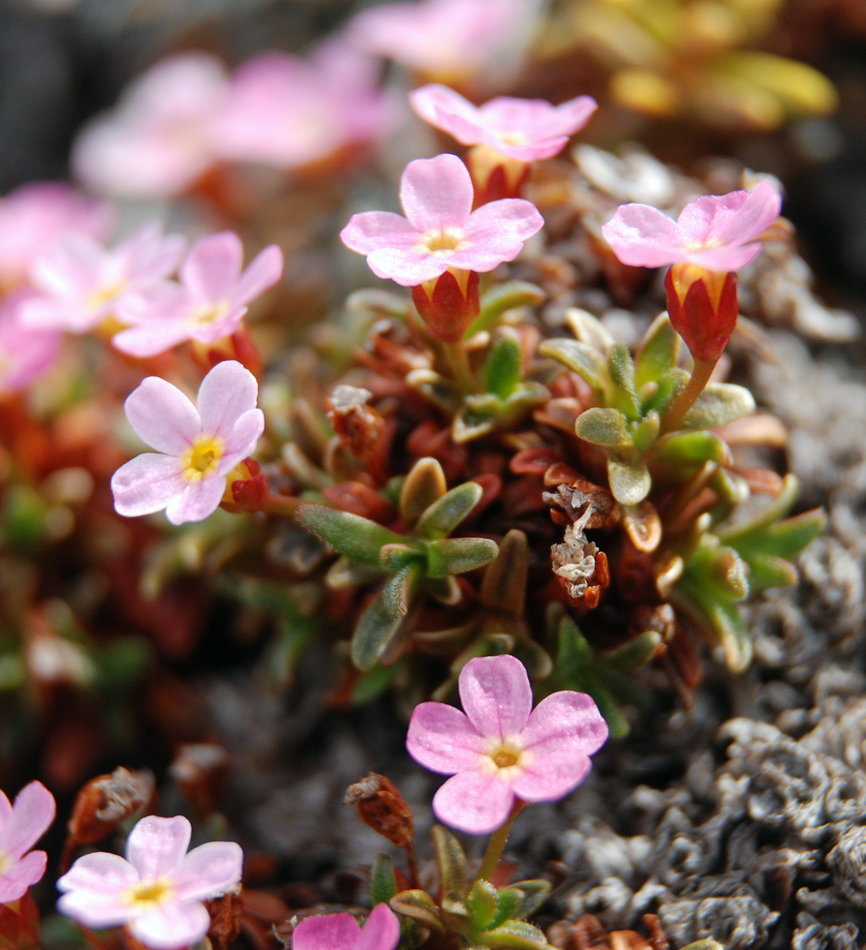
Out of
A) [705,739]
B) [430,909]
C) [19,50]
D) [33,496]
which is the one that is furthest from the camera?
[19,50]

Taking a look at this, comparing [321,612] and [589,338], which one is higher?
[589,338]

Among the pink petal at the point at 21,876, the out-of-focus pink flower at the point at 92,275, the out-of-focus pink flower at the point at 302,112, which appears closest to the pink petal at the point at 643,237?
the out-of-focus pink flower at the point at 92,275

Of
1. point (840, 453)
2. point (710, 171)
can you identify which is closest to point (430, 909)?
point (840, 453)

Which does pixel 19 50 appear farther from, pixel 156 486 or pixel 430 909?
pixel 430 909

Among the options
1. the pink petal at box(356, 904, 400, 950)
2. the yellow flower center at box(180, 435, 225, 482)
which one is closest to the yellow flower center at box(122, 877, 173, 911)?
the pink petal at box(356, 904, 400, 950)

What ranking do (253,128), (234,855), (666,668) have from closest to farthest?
(234,855), (666,668), (253,128)

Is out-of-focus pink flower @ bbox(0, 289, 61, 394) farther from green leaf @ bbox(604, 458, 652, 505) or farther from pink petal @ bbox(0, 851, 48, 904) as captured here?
green leaf @ bbox(604, 458, 652, 505)
